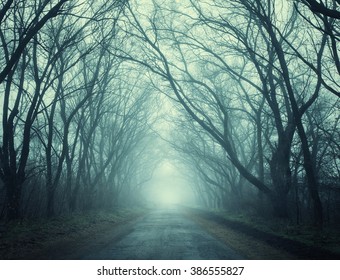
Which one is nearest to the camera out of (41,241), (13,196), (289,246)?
(289,246)

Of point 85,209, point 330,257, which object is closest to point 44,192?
point 85,209

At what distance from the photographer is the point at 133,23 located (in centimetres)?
1356

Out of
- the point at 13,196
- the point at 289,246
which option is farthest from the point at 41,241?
the point at 289,246

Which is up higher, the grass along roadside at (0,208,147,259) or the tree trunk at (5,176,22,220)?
the tree trunk at (5,176,22,220)

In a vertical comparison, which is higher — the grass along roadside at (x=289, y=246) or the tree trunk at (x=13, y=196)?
the tree trunk at (x=13, y=196)

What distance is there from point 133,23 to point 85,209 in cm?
1189

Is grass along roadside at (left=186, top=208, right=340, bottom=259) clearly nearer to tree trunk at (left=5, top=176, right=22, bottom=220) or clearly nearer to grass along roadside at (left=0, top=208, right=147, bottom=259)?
grass along roadside at (left=0, top=208, right=147, bottom=259)

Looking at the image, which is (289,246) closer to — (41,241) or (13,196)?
(41,241)

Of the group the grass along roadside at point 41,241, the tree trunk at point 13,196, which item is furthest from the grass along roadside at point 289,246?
the tree trunk at point 13,196

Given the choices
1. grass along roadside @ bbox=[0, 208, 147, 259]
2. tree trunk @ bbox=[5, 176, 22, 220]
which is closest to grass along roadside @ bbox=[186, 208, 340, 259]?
grass along roadside @ bbox=[0, 208, 147, 259]

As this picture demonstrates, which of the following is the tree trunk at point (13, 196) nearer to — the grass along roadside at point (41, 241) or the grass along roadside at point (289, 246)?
the grass along roadside at point (41, 241)

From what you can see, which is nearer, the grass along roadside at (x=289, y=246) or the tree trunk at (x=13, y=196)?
the grass along roadside at (x=289, y=246)

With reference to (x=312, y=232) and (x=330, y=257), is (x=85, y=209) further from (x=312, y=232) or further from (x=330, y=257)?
(x=330, y=257)

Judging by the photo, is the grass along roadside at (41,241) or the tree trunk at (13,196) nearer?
the grass along roadside at (41,241)
